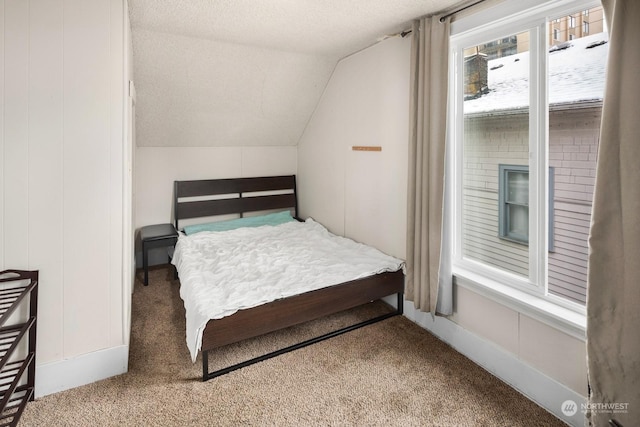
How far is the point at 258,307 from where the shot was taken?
7.49ft

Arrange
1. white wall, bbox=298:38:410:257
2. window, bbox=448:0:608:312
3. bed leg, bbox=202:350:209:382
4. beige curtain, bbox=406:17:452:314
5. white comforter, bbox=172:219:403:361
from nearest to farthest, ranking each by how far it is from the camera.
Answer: window, bbox=448:0:608:312, bed leg, bbox=202:350:209:382, white comforter, bbox=172:219:403:361, beige curtain, bbox=406:17:452:314, white wall, bbox=298:38:410:257

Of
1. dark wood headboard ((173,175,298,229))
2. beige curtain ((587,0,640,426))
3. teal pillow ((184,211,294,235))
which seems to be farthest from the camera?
dark wood headboard ((173,175,298,229))

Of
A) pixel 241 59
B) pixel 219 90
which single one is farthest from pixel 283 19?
pixel 219 90

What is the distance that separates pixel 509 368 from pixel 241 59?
3.19m

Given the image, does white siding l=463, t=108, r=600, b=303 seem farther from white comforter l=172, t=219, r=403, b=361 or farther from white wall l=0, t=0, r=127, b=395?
white wall l=0, t=0, r=127, b=395

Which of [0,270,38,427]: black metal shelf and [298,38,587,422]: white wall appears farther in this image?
[298,38,587,422]: white wall

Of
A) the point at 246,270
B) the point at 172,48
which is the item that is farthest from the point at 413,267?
the point at 172,48

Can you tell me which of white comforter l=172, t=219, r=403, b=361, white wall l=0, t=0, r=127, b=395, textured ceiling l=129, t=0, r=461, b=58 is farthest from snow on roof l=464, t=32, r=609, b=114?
white wall l=0, t=0, r=127, b=395

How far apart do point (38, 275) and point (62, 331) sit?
1.12ft

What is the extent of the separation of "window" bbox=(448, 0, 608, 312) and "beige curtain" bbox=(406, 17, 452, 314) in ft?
0.45

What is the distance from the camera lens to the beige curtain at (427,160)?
243cm

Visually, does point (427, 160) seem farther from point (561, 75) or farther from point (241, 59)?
point (241, 59)

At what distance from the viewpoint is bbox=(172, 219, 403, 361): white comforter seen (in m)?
2.29

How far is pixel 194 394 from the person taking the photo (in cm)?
203
